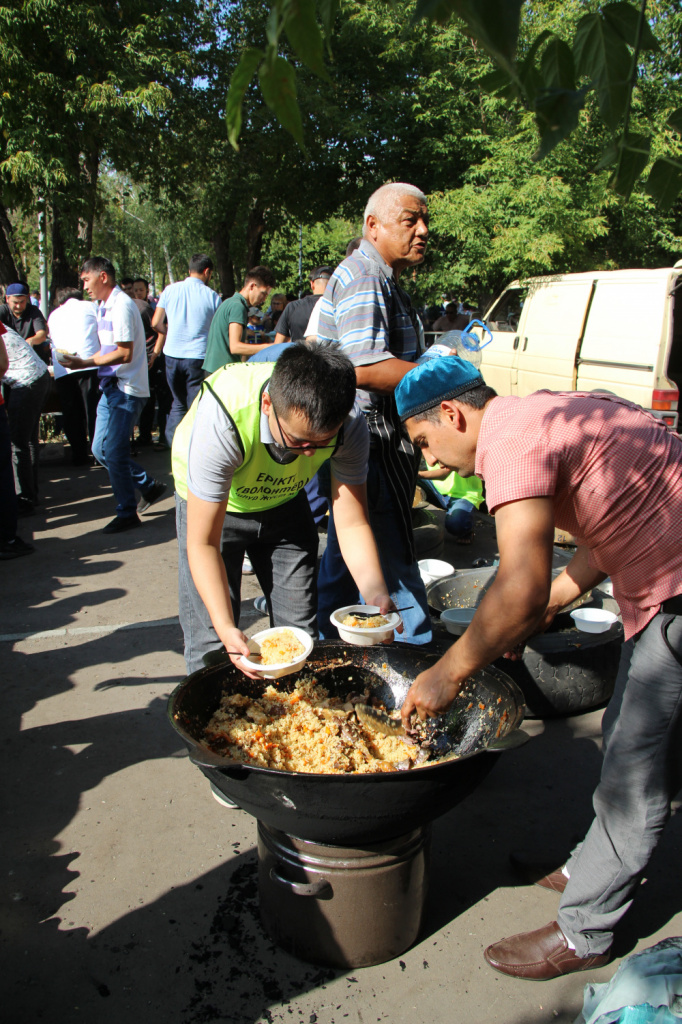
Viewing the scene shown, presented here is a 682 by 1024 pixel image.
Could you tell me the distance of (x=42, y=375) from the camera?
21.0 feet

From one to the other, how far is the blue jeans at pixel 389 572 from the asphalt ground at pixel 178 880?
0.76 m

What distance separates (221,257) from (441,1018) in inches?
837

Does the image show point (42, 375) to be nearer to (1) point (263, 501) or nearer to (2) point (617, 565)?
(1) point (263, 501)

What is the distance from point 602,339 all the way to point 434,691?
24.2ft

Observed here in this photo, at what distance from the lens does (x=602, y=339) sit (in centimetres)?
833

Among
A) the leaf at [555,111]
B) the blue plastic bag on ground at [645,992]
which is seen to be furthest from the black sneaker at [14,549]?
the leaf at [555,111]

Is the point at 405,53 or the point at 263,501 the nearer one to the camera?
the point at 263,501

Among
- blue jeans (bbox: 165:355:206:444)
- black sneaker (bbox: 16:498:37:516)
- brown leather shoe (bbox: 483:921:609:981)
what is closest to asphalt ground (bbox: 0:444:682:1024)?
brown leather shoe (bbox: 483:921:609:981)

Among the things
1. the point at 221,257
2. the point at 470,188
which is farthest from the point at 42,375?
the point at 221,257

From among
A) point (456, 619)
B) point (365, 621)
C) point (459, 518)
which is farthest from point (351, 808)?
point (459, 518)

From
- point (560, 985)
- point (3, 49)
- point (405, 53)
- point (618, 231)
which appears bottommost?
point (560, 985)

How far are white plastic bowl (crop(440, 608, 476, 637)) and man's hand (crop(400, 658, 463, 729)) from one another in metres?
1.62

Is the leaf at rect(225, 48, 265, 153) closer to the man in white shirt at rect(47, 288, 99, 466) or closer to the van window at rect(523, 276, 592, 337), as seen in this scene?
the man in white shirt at rect(47, 288, 99, 466)

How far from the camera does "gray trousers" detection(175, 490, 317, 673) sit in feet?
8.97
